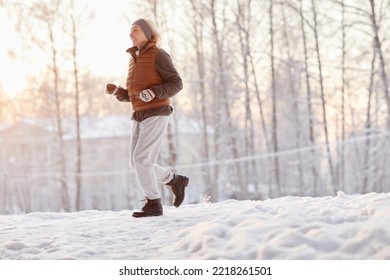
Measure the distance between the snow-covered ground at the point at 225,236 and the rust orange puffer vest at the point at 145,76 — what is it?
980 mm

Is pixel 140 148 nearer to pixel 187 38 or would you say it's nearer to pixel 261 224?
pixel 261 224

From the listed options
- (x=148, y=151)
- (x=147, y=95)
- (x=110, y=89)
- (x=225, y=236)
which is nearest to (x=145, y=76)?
(x=147, y=95)

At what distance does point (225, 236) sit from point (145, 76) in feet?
Answer: 5.84

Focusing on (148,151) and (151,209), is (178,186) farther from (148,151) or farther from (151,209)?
(148,151)

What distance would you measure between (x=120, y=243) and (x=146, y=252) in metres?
0.39

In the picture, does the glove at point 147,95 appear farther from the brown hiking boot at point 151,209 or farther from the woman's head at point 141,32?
the brown hiking boot at point 151,209

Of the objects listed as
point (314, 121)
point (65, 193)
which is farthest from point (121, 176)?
point (314, 121)

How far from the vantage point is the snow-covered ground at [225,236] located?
9.45 ft

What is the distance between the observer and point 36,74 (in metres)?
19.0

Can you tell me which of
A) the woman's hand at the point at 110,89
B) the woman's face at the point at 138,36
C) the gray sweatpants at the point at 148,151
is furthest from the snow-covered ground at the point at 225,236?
the woman's face at the point at 138,36

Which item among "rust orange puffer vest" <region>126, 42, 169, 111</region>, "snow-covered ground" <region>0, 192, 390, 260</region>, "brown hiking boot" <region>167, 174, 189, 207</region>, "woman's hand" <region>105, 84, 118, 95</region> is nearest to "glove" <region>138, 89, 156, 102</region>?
"rust orange puffer vest" <region>126, 42, 169, 111</region>

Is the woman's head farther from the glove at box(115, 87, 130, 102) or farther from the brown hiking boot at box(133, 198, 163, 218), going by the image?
the brown hiking boot at box(133, 198, 163, 218)

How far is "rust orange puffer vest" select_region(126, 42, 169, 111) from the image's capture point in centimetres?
464

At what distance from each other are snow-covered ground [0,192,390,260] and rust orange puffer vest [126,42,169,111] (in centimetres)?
98
